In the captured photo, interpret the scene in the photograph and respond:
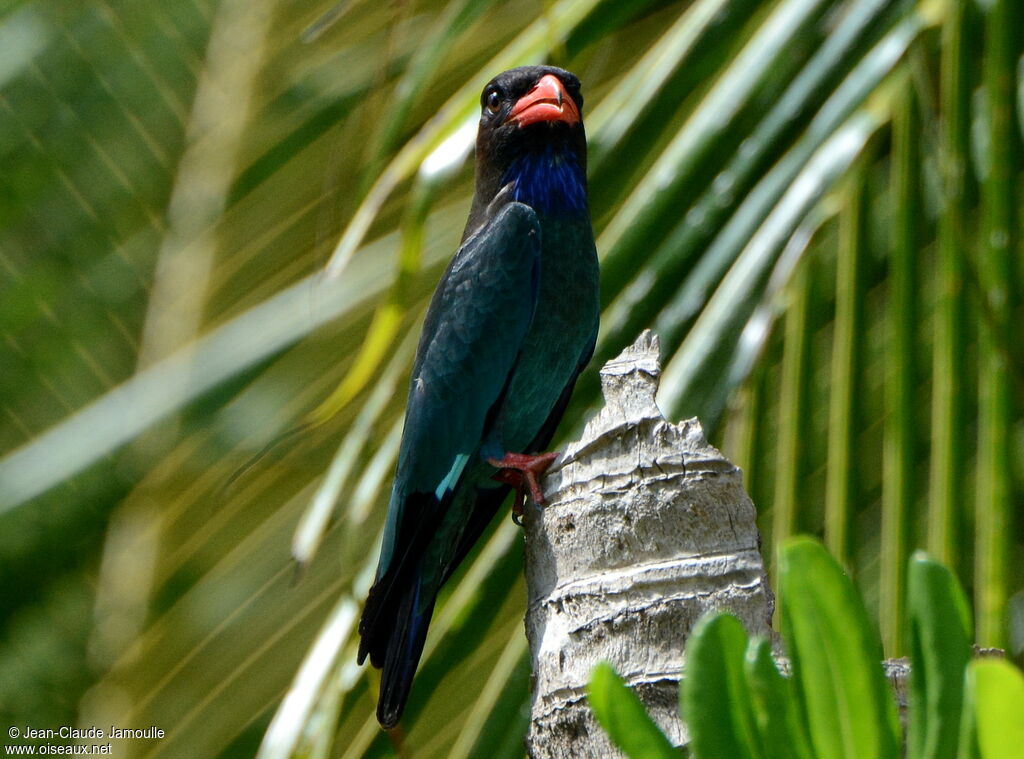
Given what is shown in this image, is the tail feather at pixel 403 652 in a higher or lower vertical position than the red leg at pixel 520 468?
lower

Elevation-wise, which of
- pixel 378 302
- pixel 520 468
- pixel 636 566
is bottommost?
pixel 636 566

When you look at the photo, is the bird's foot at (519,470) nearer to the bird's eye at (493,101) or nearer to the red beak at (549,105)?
the red beak at (549,105)

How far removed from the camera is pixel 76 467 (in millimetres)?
3666

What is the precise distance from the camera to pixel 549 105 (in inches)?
102

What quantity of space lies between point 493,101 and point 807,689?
206cm

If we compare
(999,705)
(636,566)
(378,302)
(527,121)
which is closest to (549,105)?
(527,121)

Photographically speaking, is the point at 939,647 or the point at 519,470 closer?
the point at 939,647

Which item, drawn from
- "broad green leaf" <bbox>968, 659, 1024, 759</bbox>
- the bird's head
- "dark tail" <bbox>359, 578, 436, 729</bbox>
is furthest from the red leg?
"broad green leaf" <bbox>968, 659, 1024, 759</bbox>

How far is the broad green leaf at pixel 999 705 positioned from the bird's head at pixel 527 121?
1.92m

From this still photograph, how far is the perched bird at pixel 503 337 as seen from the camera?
2.47m

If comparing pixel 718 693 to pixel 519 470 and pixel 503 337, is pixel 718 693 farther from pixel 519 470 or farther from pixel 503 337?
pixel 503 337

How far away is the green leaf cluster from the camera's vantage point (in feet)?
2.94

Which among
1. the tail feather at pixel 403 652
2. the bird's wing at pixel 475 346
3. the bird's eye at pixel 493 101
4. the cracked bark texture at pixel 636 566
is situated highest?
the bird's eye at pixel 493 101

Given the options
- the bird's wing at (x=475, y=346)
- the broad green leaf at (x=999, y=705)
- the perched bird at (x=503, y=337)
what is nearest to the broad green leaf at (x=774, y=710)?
the broad green leaf at (x=999, y=705)
